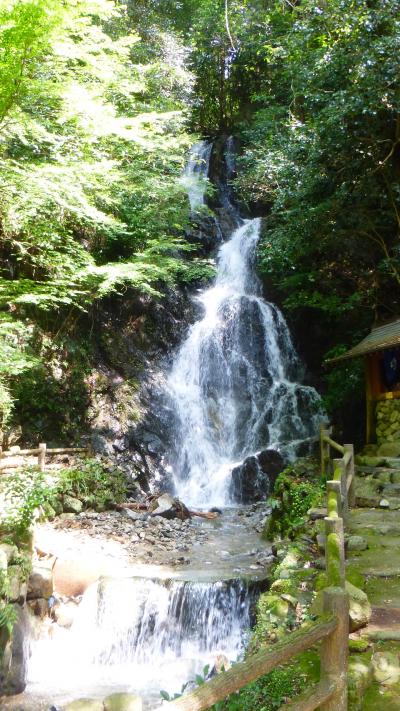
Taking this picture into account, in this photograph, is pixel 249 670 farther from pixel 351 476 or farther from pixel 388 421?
pixel 388 421

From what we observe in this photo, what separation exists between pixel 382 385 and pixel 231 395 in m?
4.97

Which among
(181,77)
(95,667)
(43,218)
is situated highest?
(181,77)

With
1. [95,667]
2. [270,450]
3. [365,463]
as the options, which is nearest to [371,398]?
[365,463]

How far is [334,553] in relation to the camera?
389 centimetres

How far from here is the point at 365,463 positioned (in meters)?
9.95

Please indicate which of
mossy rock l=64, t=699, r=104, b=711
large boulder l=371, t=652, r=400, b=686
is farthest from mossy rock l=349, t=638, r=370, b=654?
mossy rock l=64, t=699, r=104, b=711

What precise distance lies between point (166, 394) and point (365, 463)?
6673 millimetres

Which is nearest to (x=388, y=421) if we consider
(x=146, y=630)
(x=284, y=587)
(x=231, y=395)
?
(x=231, y=395)

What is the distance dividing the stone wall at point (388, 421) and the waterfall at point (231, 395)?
316 cm

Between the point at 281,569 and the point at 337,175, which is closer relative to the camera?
the point at 281,569

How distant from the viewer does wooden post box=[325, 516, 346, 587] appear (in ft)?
12.1

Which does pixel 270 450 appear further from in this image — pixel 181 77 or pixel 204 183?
pixel 181 77

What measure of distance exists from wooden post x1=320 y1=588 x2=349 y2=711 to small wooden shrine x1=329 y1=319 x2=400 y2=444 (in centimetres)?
781

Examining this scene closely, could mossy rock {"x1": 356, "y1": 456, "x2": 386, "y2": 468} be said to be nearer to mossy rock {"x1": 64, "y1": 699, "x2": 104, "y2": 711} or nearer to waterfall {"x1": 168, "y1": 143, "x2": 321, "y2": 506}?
waterfall {"x1": 168, "y1": 143, "x2": 321, "y2": 506}
